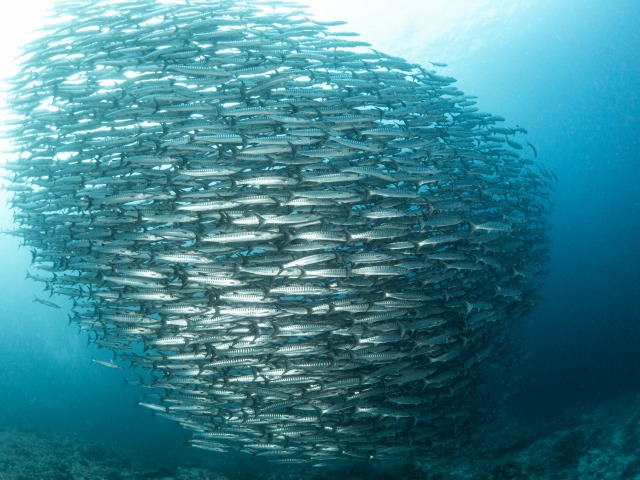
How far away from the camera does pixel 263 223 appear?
4.88m

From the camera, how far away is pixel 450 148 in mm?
6516

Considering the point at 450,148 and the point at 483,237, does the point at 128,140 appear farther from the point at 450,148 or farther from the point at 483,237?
the point at 483,237

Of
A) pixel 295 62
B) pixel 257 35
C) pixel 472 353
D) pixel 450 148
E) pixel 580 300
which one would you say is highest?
pixel 580 300

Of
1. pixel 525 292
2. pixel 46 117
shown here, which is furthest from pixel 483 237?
pixel 46 117

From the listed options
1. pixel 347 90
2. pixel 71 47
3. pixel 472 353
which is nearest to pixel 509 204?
pixel 472 353

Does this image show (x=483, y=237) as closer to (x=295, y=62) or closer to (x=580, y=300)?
(x=295, y=62)

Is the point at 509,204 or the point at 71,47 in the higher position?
the point at 71,47

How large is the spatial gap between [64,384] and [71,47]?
21056mm

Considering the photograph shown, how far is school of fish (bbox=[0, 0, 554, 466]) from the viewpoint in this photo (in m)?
5.17

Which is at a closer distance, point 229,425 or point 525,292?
point 229,425

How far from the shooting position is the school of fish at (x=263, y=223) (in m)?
5.17

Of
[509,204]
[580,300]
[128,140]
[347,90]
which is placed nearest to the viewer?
[128,140]

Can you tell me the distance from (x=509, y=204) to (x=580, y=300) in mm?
13861

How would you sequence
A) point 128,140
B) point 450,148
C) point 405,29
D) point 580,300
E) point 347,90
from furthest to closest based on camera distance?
1. point 405,29
2. point 580,300
3. point 450,148
4. point 347,90
5. point 128,140
